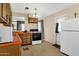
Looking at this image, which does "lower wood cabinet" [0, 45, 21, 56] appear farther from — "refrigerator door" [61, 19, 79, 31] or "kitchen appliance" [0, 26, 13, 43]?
"refrigerator door" [61, 19, 79, 31]

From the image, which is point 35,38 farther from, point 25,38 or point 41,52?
point 41,52

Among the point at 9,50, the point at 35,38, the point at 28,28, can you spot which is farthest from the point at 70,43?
the point at 28,28

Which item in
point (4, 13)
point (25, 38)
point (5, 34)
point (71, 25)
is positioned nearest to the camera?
point (5, 34)

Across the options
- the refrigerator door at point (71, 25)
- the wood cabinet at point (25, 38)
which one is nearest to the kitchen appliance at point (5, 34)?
the refrigerator door at point (71, 25)

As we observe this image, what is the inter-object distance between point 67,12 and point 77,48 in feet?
7.22

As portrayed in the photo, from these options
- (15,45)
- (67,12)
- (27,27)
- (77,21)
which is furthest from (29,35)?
(15,45)

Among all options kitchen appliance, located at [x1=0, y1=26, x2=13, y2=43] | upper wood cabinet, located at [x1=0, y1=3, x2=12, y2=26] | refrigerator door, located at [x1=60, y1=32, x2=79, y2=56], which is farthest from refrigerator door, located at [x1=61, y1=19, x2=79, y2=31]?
kitchen appliance, located at [x1=0, y1=26, x2=13, y2=43]

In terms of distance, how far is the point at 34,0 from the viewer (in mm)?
1535

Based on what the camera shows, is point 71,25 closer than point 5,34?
No

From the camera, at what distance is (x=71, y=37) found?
3639 mm

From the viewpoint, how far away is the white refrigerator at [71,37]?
3.40m

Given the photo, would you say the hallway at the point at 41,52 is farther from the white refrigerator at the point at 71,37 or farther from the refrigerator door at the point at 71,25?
the refrigerator door at the point at 71,25

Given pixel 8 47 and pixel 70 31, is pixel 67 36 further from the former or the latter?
pixel 8 47

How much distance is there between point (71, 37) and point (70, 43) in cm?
24
